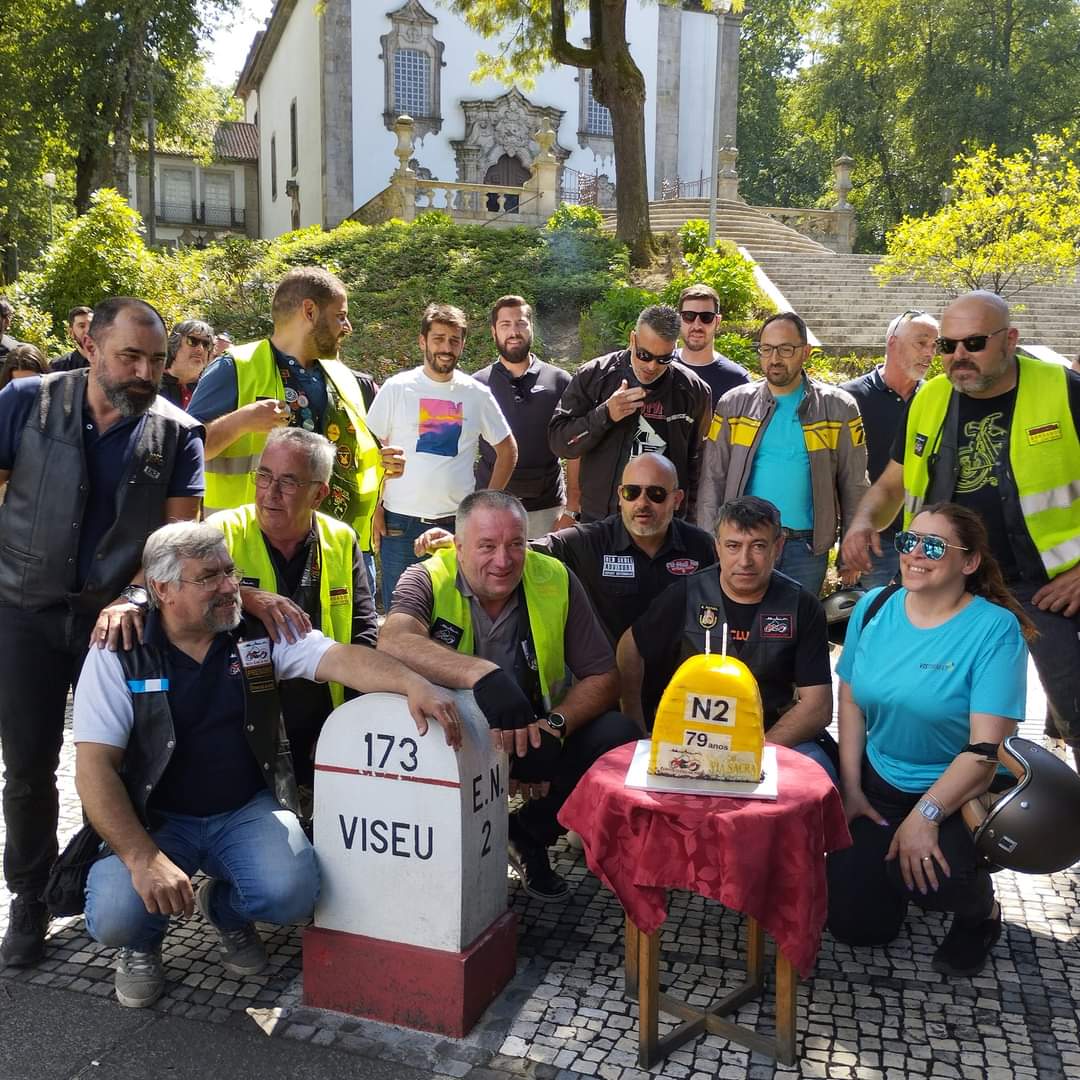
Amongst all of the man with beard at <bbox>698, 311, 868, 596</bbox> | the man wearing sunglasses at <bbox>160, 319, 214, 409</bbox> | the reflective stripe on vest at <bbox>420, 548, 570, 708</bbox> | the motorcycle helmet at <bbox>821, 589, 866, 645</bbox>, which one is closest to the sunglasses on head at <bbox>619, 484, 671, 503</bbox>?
the reflective stripe on vest at <bbox>420, 548, 570, 708</bbox>

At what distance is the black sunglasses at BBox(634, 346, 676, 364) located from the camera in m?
5.97

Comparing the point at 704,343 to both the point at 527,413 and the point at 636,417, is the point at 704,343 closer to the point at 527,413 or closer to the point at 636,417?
the point at 636,417

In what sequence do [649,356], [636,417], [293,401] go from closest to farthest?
[293,401], [649,356], [636,417]

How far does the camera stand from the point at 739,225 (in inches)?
1054

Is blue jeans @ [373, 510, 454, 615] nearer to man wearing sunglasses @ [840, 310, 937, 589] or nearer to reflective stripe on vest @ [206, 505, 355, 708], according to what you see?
reflective stripe on vest @ [206, 505, 355, 708]

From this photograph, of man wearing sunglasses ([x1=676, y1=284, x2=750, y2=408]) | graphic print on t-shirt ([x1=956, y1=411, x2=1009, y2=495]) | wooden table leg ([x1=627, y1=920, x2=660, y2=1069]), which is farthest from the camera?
man wearing sunglasses ([x1=676, y1=284, x2=750, y2=408])

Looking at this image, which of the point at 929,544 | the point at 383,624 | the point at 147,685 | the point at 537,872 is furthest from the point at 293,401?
the point at 929,544

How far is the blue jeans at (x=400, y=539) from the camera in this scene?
6.35m

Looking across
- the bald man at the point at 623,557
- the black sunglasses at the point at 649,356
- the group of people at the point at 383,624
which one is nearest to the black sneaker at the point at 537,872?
the group of people at the point at 383,624

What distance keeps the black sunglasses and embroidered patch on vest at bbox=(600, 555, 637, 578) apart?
56.0 inches

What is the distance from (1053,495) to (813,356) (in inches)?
449

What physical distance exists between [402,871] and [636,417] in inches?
128

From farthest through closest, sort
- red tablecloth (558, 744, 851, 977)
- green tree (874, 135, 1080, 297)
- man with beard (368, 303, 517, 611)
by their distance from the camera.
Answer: green tree (874, 135, 1080, 297) < man with beard (368, 303, 517, 611) < red tablecloth (558, 744, 851, 977)

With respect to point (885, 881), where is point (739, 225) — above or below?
above
